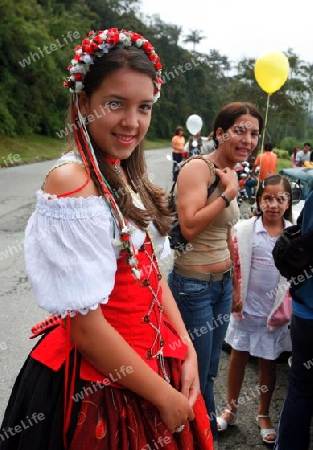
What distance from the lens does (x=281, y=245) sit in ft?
6.45

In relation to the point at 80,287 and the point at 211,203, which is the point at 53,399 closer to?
the point at 80,287

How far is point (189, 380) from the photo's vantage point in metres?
1.35

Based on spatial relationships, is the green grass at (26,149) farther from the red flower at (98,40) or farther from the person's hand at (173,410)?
the person's hand at (173,410)

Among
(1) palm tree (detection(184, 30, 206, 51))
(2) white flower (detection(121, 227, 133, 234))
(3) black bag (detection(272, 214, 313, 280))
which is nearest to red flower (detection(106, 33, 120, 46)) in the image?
(2) white flower (detection(121, 227, 133, 234))

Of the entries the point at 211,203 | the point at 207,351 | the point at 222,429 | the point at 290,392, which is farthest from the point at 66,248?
the point at 222,429

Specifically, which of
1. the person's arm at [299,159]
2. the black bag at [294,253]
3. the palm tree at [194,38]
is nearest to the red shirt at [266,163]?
the person's arm at [299,159]

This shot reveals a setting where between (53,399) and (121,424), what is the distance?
0.66 ft

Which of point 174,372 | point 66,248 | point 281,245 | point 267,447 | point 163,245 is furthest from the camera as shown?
point 267,447

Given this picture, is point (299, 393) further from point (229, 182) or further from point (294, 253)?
point (229, 182)

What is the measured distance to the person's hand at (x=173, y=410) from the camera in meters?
1.17

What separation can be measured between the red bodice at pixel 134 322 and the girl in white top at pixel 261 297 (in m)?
1.36

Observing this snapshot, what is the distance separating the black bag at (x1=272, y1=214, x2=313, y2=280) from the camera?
74.1 inches

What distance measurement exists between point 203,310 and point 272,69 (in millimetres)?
5424

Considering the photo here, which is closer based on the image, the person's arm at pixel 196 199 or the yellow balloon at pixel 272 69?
the person's arm at pixel 196 199
